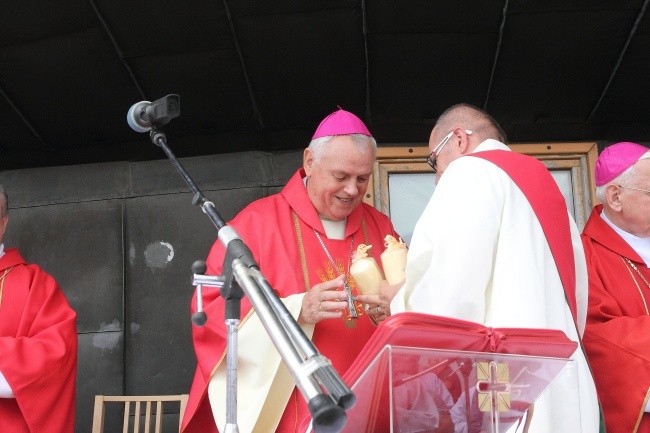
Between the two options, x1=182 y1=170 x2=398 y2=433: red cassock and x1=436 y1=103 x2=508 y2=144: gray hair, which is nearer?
x1=436 y1=103 x2=508 y2=144: gray hair

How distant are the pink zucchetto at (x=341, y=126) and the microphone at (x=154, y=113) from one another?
4.34 ft

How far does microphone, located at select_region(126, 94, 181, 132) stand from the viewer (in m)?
2.87

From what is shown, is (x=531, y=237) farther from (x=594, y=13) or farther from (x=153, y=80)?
(x=153, y=80)

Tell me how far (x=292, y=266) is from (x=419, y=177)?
1330mm

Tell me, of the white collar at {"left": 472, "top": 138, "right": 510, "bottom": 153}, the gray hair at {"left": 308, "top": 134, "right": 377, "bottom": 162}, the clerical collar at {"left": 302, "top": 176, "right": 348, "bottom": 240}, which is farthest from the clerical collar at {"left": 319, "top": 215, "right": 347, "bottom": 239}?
the white collar at {"left": 472, "top": 138, "right": 510, "bottom": 153}

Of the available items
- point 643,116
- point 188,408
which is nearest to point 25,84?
point 188,408

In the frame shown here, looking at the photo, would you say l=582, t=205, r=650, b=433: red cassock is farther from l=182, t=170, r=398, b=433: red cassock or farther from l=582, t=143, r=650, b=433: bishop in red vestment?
l=182, t=170, r=398, b=433: red cassock

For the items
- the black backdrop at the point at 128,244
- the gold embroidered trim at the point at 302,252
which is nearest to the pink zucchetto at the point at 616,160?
the gold embroidered trim at the point at 302,252

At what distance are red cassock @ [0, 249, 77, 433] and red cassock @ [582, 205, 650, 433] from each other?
2320 millimetres

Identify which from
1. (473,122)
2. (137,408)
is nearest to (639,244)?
(473,122)

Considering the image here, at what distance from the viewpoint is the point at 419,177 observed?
498 cm

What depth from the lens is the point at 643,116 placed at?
193 inches

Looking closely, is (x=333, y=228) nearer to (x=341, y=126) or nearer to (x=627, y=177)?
(x=341, y=126)

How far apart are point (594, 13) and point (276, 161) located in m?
1.80
